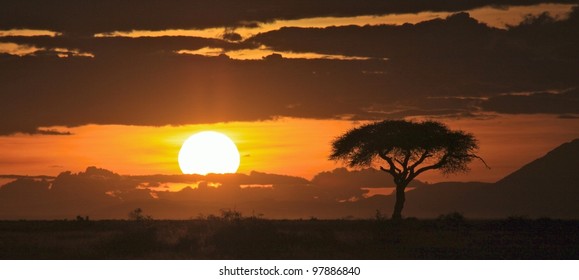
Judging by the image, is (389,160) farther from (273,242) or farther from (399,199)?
(273,242)

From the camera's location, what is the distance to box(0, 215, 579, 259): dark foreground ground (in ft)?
142

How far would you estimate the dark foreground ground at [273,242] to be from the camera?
4331 cm

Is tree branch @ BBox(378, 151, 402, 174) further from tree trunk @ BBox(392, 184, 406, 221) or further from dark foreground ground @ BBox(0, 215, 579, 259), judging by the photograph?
dark foreground ground @ BBox(0, 215, 579, 259)

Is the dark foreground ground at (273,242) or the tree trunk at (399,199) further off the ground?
the tree trunk at (399,199)

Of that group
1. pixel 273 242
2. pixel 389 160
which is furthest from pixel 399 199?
pixel 273 242

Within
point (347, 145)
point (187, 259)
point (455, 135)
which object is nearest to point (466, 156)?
point (455, 135)

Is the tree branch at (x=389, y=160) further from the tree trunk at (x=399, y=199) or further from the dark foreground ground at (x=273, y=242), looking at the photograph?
the dark foreground ground at (x=273, y=242)

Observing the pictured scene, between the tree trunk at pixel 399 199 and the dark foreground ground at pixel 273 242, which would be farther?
the tree trunk at pixel 399 199

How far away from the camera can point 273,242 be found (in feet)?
152

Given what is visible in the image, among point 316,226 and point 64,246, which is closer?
point 64,246

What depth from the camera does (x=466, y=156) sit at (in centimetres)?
7244

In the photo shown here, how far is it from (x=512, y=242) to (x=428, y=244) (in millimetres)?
4165

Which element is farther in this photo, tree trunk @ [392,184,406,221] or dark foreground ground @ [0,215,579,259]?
tree trunk @ [392,184,406,221]

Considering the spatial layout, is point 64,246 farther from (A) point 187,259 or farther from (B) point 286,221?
(B) point 286,221
